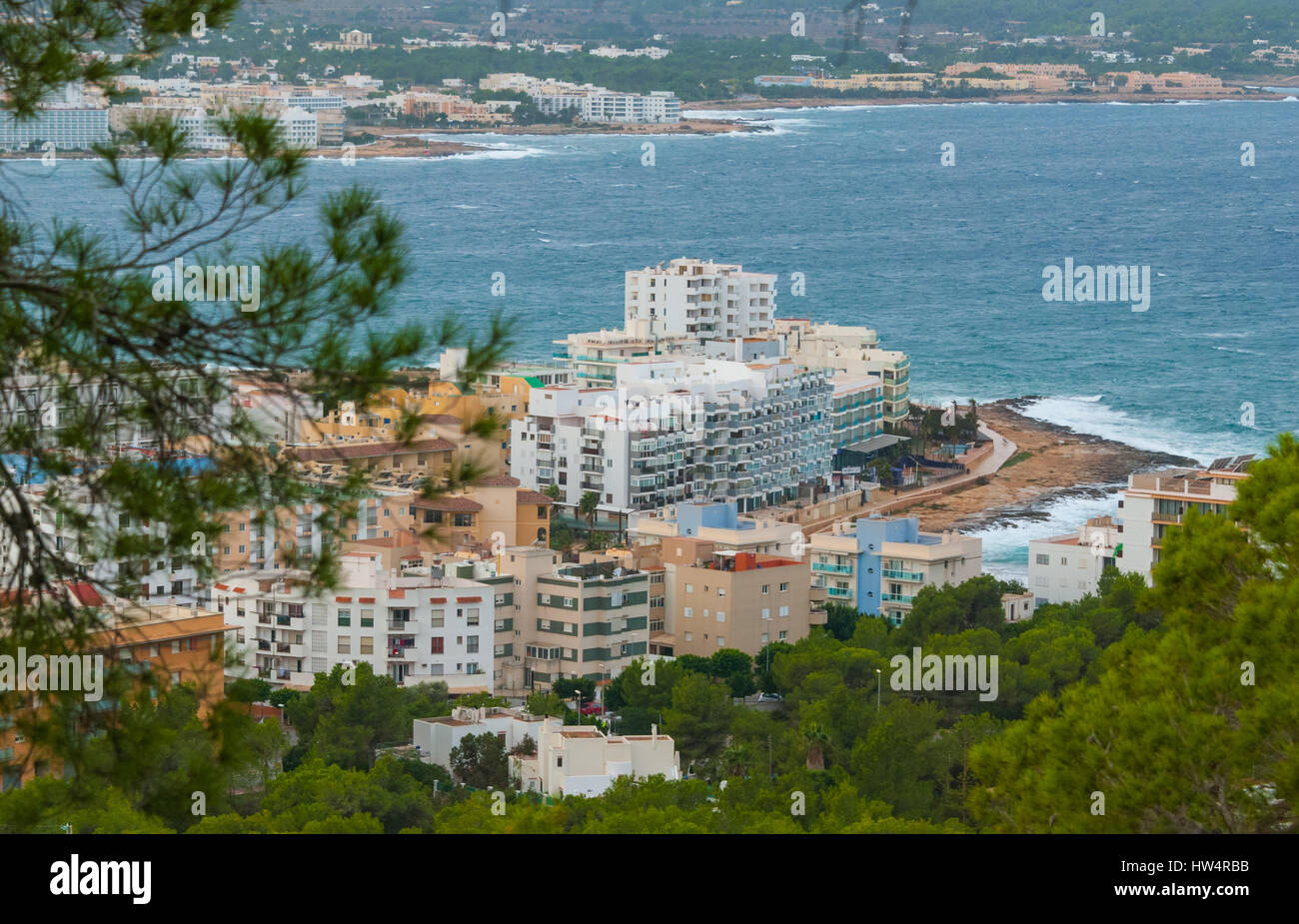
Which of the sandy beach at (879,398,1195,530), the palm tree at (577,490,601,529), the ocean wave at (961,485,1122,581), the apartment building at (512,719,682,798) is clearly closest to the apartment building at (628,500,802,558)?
the ocean wave at (961,485,1122,581)

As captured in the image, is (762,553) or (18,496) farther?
(762,553)

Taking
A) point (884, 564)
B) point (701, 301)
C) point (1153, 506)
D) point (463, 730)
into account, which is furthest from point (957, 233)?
point (463, 730)

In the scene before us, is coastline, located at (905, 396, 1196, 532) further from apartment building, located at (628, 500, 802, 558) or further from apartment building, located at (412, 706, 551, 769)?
apartment building, located at (412, 706, 551, 769)

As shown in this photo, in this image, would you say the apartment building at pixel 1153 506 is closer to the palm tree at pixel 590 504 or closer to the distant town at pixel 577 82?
the palm tree at pixel 590 504

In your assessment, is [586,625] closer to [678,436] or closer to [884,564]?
[884,564]

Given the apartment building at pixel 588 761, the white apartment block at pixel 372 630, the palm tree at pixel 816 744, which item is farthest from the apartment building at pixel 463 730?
the white apartment block at pixel 372 630

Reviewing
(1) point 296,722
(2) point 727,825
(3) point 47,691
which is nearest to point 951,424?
(1) point 296,722
